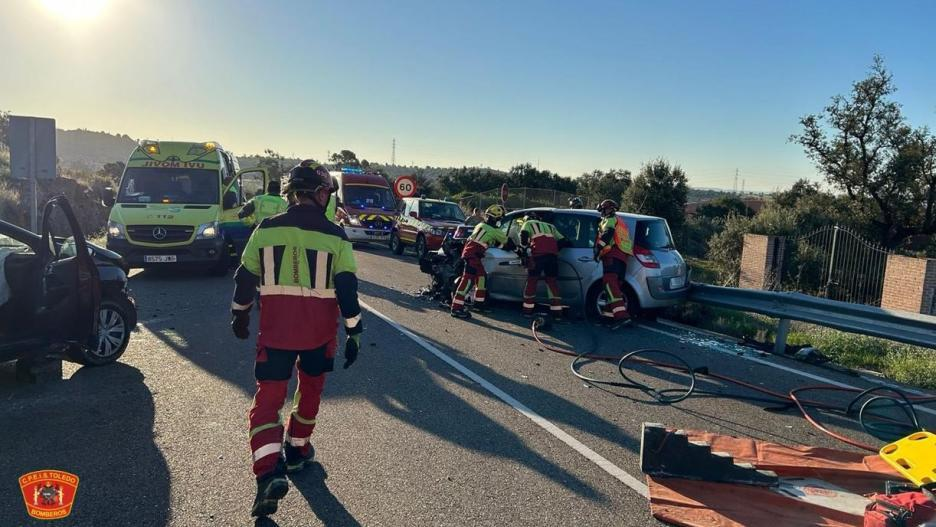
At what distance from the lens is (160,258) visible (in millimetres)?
11656

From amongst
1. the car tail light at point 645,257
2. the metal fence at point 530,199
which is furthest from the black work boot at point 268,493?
the metal fence at point 530,199

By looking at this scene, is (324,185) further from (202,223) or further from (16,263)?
(202,223)

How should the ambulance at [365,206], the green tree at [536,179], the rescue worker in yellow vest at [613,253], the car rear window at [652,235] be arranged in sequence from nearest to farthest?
the rescue worker in yellow vest at [613,253] < the car rear window at [652,235] < the ambulance at [365,206] < the green tree at [536,179]

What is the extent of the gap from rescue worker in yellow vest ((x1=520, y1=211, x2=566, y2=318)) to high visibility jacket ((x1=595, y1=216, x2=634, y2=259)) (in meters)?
0.72

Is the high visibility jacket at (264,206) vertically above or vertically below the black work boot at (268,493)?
above

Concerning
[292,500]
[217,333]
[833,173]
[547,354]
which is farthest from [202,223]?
[833,173]

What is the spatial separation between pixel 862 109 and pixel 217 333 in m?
26.5

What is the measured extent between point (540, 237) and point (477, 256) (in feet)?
3.40

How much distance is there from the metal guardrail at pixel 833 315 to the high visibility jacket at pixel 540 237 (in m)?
2.45

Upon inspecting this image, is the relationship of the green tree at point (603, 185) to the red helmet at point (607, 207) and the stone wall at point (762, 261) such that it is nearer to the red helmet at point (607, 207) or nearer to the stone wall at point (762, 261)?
the stone wall at point (762, 261)

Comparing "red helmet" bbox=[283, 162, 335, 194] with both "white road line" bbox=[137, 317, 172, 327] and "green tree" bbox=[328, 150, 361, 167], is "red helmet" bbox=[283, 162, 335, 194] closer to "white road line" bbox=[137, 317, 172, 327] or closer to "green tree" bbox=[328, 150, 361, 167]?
"white road line" bbox=[137, 317, 172, 327]

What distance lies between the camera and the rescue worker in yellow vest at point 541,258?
29.7 ft

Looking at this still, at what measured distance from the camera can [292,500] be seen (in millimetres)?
3686

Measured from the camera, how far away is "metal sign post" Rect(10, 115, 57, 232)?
37.8 feet
